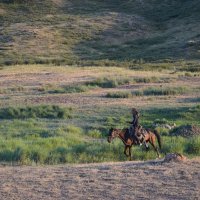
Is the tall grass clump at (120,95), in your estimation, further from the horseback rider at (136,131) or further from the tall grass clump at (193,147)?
the horseback rider at (136,131)

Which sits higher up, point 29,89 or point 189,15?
point 189,15

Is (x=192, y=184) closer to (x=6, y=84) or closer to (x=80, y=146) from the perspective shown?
(x=80, y=146)

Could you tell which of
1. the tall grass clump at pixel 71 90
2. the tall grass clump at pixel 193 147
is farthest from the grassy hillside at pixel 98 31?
the tall grass clump at pixel 193 147

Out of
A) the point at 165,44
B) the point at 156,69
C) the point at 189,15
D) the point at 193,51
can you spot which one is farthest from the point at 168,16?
the point at 156,69

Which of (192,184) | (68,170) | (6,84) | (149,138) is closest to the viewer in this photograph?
(192,184)

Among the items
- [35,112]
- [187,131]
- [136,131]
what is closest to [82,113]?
[35,112]

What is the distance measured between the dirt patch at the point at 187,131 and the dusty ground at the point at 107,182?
6.32m

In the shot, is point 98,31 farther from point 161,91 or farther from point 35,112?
point 35,112

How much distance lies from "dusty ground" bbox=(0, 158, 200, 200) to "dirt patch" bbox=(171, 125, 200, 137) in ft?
20.7

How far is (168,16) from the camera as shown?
94.1m

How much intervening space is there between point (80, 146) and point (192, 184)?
6076 millimetres

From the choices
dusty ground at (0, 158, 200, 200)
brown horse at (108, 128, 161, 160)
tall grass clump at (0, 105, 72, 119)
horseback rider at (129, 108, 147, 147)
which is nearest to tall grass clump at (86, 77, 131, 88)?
tall grass clump at (0, 105, 72, 119)

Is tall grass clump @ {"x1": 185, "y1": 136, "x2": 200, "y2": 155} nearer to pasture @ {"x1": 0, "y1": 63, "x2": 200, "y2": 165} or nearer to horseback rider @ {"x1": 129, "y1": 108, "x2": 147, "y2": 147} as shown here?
pasture @ {"x1": 0, "y1": 63, "x2": 200, "y2": 165}

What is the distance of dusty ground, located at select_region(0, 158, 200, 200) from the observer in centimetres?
1169
